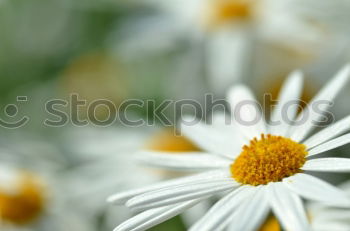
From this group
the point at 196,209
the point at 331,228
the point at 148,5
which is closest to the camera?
the point at 331,228

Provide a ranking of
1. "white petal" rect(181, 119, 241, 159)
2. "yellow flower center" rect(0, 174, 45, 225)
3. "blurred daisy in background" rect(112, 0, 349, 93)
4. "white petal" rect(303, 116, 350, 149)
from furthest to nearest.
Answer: "blurred daisy in background" rect(112, 0, 349, 93) < "yellow flower center" rect(0, 174, 45, 225) < "white petal" rect(181, 119, 241, 159) < "white petal" rect(303, 116, 350, 149)

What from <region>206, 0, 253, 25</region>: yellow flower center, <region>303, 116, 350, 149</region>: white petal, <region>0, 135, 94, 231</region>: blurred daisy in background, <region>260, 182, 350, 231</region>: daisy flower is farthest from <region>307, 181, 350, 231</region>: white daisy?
Answer: <region>206, 0, 253, 25</region>: yellow flower center

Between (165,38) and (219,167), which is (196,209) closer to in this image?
(219,167)

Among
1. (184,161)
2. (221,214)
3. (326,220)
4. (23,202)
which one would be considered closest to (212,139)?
(184,161)

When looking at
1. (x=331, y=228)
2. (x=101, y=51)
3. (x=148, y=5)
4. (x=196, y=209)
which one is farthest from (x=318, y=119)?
(x=101, y=51)

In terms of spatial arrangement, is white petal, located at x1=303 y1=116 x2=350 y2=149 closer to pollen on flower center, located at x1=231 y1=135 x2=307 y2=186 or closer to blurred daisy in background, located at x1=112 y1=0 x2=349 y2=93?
pollen on flower center, located at x1=231 y1=135 x2=307 y2=186

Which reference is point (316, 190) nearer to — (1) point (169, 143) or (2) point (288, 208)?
(2) point (288, 208)
